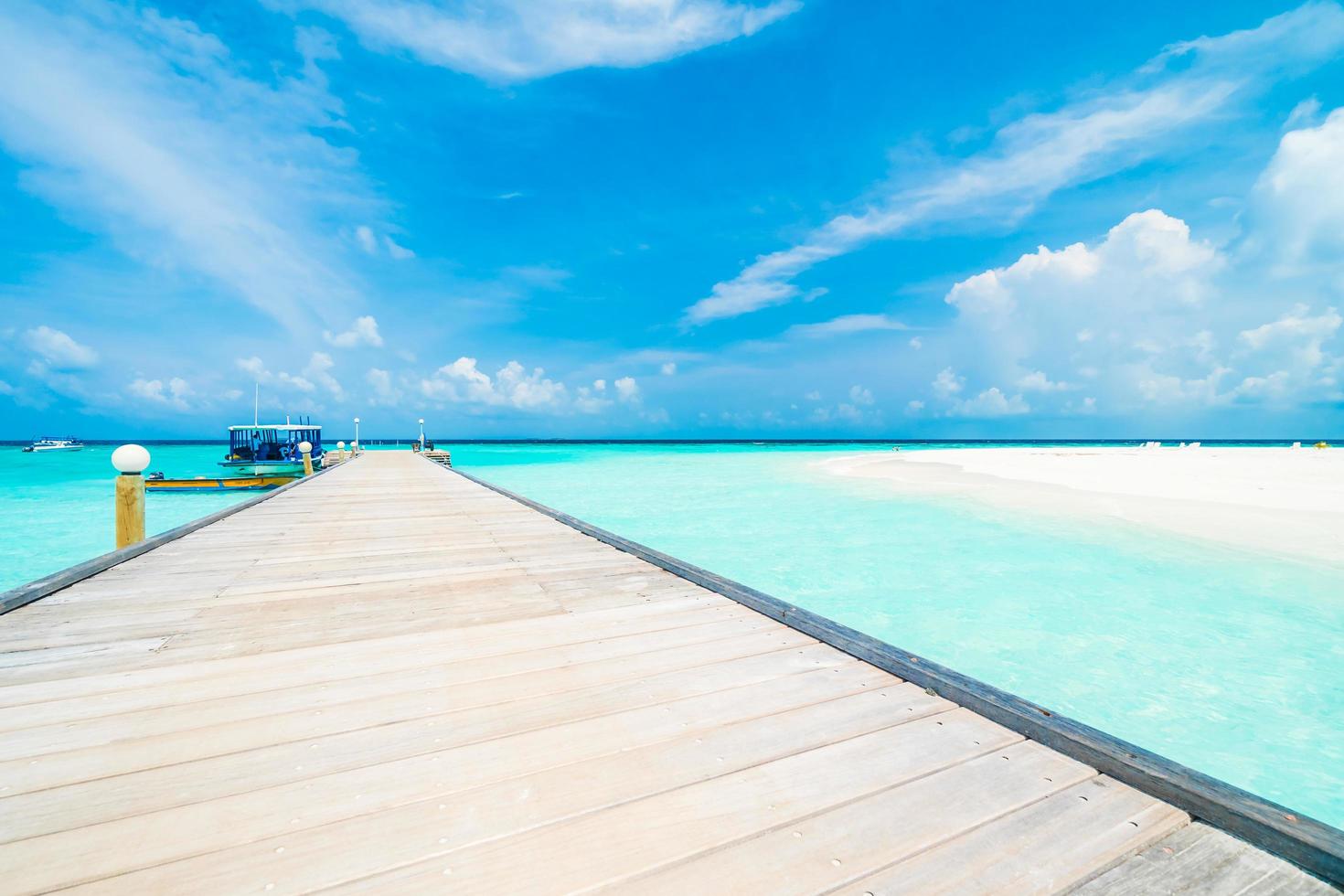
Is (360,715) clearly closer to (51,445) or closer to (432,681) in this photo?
(432,681)

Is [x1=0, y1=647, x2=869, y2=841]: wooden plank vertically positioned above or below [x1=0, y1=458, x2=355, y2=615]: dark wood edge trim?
below

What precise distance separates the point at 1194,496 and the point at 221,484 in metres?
31.3

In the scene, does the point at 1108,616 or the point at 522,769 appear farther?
the point at 1108,616

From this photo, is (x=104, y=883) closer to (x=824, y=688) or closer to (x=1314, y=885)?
(x=824, y=688)

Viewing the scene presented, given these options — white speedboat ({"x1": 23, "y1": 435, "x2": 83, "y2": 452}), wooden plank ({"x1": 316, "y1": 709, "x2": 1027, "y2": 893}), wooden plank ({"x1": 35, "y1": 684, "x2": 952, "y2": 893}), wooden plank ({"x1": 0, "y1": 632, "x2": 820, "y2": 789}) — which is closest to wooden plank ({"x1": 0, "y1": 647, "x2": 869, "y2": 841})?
wooden plank ({"x1": 0, "y1": 632, "x2": 820, "y2": 789})

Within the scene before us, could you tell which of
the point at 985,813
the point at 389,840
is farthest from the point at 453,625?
the point at 985,813

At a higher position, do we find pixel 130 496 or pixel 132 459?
pixel 132 459

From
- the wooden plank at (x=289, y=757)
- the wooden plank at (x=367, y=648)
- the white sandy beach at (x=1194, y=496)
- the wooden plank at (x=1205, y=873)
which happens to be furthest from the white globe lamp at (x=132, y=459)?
the white sandy beach at (x=1194, y=496)

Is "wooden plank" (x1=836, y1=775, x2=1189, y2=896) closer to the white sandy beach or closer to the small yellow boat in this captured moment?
the white sandy beach

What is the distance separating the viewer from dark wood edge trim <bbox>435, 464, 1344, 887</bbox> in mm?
1307

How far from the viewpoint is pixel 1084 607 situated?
6676 millimetres

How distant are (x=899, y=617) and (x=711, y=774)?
19.1 ft

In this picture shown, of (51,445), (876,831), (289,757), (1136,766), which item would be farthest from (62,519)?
(51,445)

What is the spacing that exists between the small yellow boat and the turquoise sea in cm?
359
